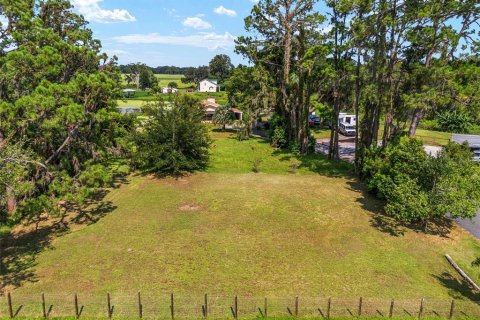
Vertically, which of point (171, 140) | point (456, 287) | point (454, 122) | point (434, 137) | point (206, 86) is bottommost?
point (456, 287)

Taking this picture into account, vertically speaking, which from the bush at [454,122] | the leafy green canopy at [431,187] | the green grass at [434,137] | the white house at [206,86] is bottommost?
the leafy green canopy at [431,187]

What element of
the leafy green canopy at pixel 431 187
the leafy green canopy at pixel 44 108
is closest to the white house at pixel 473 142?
the leafy green canopy at pixel 431 187

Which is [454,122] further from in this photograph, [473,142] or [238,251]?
[238,251]

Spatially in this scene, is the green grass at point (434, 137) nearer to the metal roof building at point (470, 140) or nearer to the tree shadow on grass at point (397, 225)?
the metal roof building at point (470, 140)

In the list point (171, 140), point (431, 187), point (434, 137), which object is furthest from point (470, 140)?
point (171, 140)

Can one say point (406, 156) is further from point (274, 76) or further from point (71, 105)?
point (274, 76)
